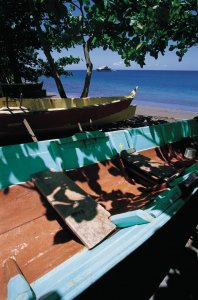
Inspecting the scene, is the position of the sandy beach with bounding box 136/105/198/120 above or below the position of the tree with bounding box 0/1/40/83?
below

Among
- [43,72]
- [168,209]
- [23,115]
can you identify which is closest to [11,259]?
[168,209]

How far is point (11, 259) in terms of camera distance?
3133 mm

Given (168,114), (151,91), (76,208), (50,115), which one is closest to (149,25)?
(76,208)

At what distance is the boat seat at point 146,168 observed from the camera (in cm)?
541

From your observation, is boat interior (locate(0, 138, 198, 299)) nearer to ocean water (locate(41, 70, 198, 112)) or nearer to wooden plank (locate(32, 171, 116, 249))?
wooden plank (locate(32, 171, 116, 249))

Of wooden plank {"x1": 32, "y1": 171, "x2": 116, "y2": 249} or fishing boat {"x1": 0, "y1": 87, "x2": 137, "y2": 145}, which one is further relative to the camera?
fishing boat {"x1": 0, "y1": 87, "x2": 137, "y2": 145}

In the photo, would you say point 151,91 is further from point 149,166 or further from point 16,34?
point 149,166

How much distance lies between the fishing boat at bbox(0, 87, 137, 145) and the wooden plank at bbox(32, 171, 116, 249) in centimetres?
360

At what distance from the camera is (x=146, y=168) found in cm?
557

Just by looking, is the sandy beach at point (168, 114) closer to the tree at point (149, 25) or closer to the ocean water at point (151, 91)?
the ocean water at point (151, 91)

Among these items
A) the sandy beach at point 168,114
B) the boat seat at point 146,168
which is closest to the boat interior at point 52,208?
the boat seat at point 146,168

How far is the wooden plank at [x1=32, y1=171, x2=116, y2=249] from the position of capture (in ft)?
10.8

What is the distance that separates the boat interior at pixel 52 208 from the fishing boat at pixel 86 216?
0.01 meters

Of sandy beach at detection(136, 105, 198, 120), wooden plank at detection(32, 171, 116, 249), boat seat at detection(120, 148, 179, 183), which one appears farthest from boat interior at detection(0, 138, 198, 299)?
sandy beach at detection(136, 105, 198, 120)
